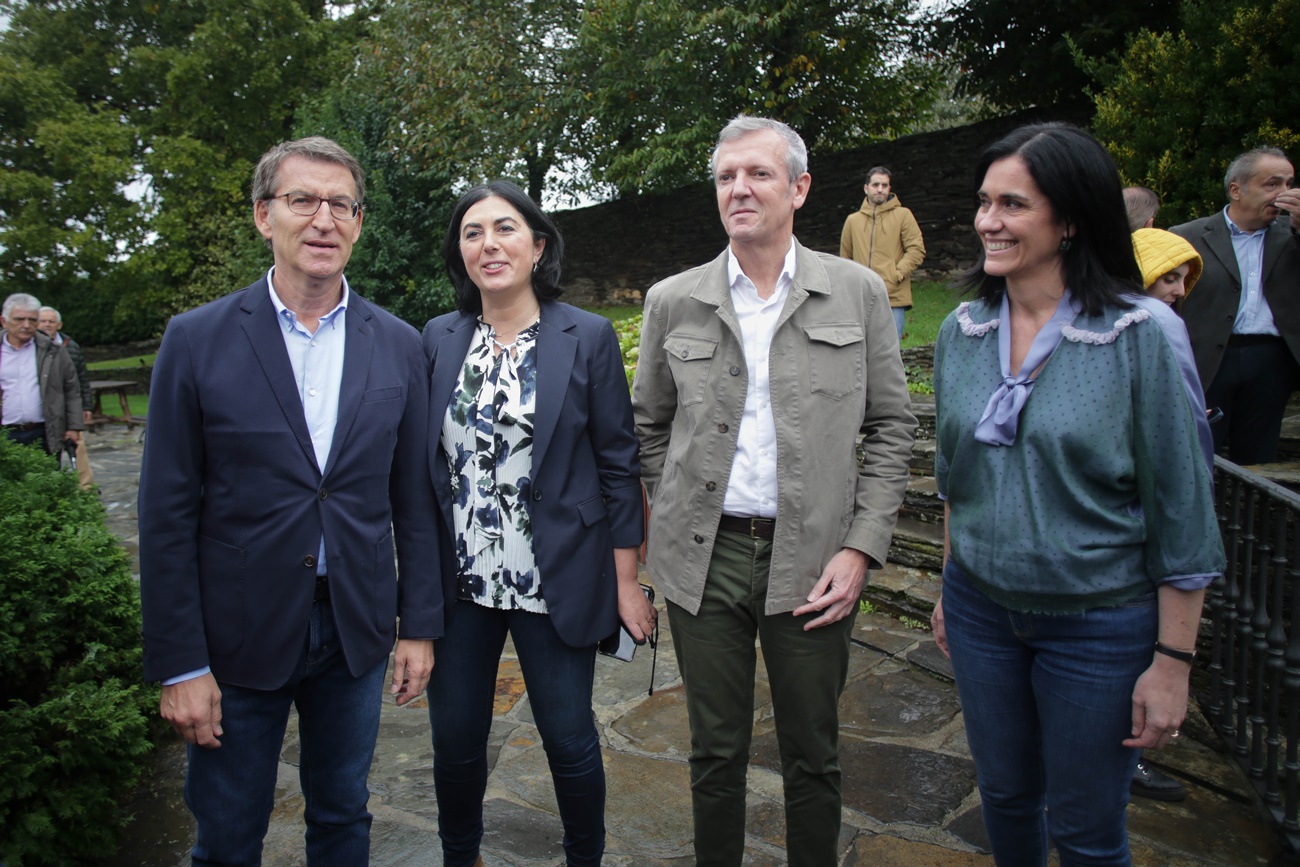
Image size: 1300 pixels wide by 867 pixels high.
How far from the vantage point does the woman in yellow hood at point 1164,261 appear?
3219 millimetres

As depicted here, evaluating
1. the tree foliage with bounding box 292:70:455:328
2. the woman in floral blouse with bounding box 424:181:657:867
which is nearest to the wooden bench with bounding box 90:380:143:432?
the tree foliage with bounding box 292:70:455:328

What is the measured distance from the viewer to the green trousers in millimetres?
2402

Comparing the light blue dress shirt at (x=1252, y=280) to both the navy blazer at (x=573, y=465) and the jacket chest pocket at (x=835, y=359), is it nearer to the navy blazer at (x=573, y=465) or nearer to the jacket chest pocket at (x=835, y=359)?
the jacket chest pocket at (x=835, y=359)

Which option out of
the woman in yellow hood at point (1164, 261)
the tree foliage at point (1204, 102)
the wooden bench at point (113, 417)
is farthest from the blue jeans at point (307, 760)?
the wooden bench at point (113, 417)

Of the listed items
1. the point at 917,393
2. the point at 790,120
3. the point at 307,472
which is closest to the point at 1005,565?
the point at 307,472

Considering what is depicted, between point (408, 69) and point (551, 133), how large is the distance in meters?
2.59

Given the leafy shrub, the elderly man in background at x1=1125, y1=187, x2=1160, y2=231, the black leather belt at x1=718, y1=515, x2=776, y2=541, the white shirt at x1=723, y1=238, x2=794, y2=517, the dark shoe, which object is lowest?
the dark shoe

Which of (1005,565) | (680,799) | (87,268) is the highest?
(87,268)

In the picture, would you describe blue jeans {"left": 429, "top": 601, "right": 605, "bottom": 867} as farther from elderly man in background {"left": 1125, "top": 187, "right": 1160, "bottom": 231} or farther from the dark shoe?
elderly man in background {"left": 1125, "top": 187, "right": 1160, "bottom": 231}

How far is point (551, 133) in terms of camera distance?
53.9ft

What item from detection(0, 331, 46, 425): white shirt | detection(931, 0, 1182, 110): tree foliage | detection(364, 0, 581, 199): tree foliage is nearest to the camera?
detection(0, 331, 46, 425): white shirt

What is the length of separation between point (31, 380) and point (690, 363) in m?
7.74

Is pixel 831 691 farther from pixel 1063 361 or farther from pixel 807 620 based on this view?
pixel 1063 361

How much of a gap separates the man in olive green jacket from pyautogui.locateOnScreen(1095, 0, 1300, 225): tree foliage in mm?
4929
